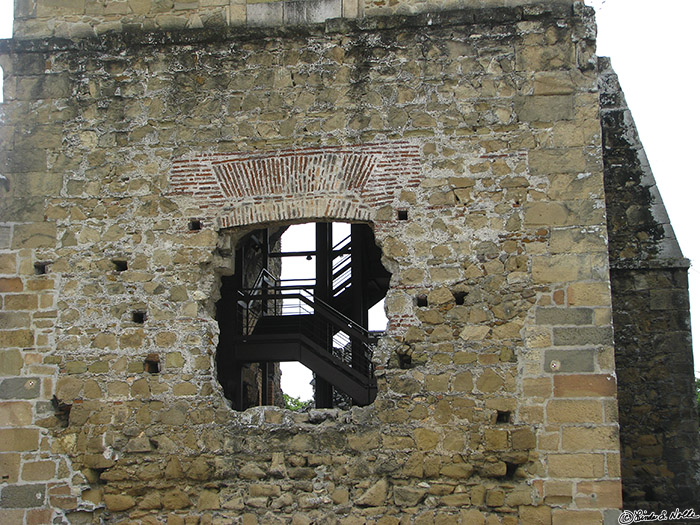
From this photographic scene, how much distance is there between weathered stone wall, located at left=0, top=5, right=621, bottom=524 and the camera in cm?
678

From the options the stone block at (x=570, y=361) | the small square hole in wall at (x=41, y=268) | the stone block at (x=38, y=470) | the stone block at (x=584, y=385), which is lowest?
the stone block at (x=38, y=470)

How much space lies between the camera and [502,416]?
22.3ft

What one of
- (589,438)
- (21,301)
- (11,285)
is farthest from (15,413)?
(589,438)

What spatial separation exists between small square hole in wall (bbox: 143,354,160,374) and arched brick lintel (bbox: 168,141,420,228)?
125 centimetres

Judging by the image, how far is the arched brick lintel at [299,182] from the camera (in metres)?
7.22

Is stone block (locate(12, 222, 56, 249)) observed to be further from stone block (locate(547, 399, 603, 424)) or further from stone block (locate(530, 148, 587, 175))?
stone block (locate(547, 399, 603, 424))

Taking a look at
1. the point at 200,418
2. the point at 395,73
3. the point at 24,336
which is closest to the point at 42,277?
the point at 24,336

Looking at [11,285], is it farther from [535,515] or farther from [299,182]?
[535,515]

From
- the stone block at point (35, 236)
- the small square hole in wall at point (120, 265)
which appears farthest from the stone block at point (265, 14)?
the stone block at point (35, 236)

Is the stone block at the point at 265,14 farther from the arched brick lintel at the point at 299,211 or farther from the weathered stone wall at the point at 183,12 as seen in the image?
the arched brick lintel at the point at 299,211

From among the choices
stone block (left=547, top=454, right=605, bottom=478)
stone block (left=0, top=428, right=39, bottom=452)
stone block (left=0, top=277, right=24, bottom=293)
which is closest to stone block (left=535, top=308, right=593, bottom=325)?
stone block (left=547, top=454, right=605, bottom=478)

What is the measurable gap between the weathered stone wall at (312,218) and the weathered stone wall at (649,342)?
235 centimetres

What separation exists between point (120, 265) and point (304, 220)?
66.0 inches

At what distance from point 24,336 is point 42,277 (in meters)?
0.53
